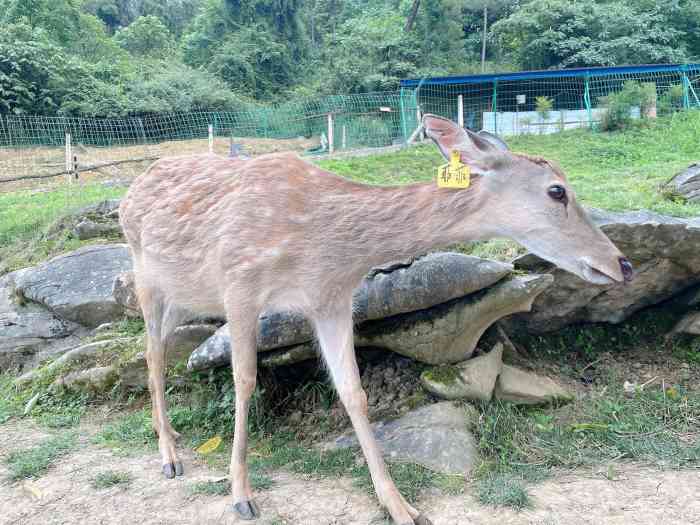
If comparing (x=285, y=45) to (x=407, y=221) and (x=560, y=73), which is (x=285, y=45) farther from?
(x=407, y=221)

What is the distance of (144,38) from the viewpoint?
4272cm

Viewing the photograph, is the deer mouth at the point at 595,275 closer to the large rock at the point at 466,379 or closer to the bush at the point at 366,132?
the large rock at the point at 466,379

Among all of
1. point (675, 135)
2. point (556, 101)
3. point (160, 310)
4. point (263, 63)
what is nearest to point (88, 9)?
point (263, 63)

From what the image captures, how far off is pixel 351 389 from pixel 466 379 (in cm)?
102

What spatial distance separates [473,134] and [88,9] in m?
51.4

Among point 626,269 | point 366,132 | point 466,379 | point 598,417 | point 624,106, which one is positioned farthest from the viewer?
point 366,132

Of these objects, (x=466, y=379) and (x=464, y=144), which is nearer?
(x=464, y=144)

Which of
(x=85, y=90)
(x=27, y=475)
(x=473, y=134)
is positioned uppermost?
(x=85, y=90)

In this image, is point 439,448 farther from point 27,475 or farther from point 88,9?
point 88,9

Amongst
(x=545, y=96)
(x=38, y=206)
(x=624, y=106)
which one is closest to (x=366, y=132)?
(x=624, y=106)

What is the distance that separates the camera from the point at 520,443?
13.3ft

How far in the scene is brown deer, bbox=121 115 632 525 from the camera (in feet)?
11.1

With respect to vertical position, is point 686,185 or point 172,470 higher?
point 686,185

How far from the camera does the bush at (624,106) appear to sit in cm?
1797
